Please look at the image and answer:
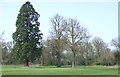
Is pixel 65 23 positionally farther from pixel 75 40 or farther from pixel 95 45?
pixel 95 45

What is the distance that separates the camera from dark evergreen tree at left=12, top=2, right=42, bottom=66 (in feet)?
122

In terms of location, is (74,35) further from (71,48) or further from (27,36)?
(27,36)

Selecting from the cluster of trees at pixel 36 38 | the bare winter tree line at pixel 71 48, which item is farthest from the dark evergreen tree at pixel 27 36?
the bare winter tree line at pixel 71 48

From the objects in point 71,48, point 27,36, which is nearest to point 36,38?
point 27,36

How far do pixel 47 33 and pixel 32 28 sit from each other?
5.80 metres

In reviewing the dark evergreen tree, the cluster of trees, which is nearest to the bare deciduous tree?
the cluster of trees

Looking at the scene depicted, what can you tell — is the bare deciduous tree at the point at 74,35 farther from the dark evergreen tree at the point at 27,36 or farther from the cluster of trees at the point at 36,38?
the dark evergreen tree at the point at 27,36

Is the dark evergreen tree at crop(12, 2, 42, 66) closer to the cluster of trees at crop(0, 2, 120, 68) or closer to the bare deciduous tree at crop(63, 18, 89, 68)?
the cluster of trees at crop(0, 2, 120, 68)

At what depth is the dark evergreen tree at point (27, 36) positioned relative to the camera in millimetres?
37188

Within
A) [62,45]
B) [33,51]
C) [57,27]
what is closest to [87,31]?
[62,45]

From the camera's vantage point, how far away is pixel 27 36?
126ft

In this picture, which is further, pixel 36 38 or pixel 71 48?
pixel 36 38

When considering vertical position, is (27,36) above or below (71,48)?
above

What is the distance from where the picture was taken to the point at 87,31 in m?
37.7
